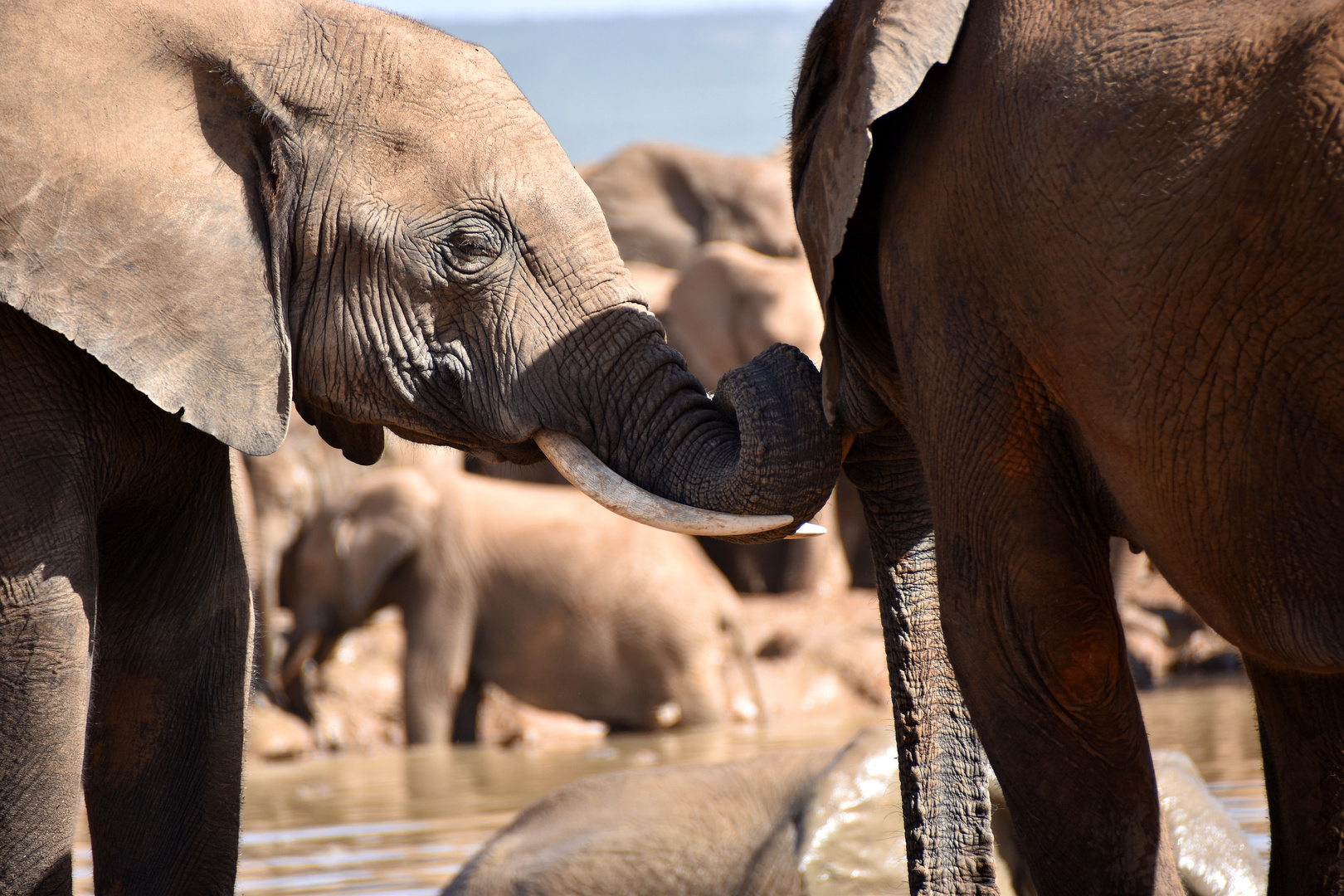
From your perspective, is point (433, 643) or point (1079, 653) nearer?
point (1079, 653)

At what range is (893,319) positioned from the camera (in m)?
2.23

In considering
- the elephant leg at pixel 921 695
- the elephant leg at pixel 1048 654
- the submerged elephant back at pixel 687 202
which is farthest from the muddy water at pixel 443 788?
the submerged elephant back at pixel 687 202

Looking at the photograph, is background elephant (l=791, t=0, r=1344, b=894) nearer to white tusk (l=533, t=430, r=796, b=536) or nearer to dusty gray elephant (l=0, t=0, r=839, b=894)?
white tusk (l=533, t=430, r=796, b=536)

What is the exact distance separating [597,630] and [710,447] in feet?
19.0

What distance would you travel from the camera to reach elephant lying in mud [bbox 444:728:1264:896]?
3.28 metres

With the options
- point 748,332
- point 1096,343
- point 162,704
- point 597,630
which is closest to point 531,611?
point 597,630

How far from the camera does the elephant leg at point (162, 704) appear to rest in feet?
9.23

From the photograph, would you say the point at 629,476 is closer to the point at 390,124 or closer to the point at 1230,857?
the point at 390,124

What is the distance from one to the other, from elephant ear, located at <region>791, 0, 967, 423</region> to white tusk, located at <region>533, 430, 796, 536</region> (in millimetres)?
224

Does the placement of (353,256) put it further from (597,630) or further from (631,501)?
(597,630)

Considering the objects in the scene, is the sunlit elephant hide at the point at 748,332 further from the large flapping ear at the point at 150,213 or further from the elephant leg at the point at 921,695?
the large flapping ear at the point at 150,213

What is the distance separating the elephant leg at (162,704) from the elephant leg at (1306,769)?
1693mm

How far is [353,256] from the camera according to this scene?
9.02ft

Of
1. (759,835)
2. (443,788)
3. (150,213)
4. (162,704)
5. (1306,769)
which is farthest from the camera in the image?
(443,788)
